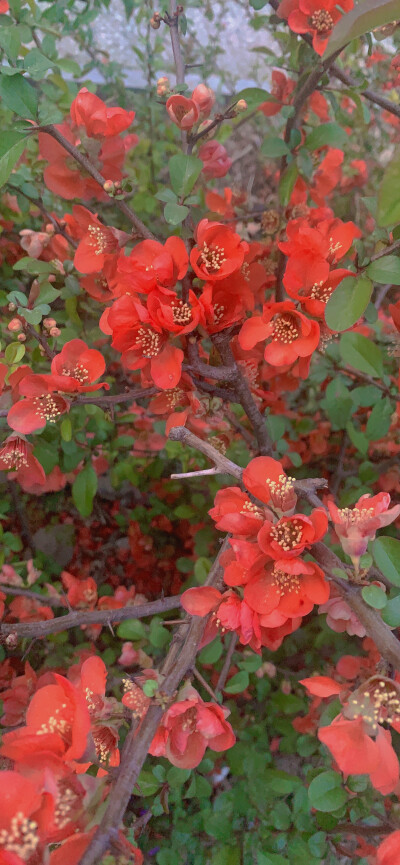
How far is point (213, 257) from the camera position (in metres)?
0.65

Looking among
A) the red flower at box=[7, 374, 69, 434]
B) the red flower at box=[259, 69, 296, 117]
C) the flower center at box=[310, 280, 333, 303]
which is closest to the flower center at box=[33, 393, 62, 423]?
the red flower at box=[7, 374, 69, 434]

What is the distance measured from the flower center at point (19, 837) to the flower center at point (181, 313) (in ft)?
1.57

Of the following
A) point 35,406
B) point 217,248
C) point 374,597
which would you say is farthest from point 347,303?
point 35,406

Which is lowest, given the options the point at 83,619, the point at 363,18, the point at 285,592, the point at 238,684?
the point at 238,684

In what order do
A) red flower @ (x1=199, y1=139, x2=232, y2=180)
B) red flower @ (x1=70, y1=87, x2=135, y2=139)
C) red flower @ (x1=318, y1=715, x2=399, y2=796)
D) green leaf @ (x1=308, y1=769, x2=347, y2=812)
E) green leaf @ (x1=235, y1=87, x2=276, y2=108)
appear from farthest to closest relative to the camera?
green leaf @ (x1=235, y1=87, x2=276, y2=108) < red flower @ (x1=199, y1=139, x2=232, y2=180) < red flower @ (x1=70, y1=87, x2=135, y2=139) < green leaf @ (x1=308, y1=769, x2=347, y2=812) < red flower @ (x1=318, y1=715, x2=399, y2=796)

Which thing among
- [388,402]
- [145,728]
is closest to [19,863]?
[145,728]

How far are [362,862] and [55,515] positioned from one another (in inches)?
41.3

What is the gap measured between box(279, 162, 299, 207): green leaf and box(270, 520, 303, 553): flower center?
653 mm

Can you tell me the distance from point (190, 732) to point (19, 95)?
0.73 metres

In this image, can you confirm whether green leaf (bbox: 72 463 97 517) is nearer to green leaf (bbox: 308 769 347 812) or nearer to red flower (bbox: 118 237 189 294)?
red flower (bbox: 118 237 189 294)

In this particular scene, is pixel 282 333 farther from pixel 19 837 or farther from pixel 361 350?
pixel 19 837

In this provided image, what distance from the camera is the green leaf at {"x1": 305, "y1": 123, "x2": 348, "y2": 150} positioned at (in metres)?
0.89

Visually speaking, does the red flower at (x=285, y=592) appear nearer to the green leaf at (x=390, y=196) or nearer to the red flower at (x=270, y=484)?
the red flower at (x=270, y=484)

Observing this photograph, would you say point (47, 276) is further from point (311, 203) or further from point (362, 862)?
point (362, 862)
